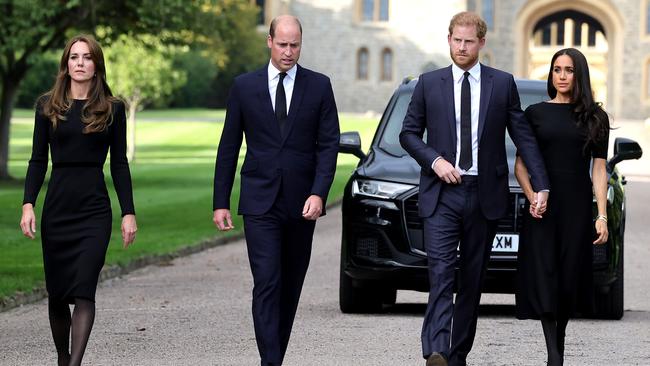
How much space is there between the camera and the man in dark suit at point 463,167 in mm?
8211

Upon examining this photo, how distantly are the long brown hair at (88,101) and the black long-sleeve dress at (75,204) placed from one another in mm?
36

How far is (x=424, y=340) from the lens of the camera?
8.11 metres

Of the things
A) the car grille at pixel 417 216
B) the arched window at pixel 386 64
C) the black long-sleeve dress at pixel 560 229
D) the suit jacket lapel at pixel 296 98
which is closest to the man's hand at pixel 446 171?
the black long-sleeve dress at pixel 560 229

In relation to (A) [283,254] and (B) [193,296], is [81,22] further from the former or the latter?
(A) [283,254]

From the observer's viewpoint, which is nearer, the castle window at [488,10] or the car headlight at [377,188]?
the car headlight at [377,188]

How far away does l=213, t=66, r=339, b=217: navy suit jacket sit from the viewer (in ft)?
26.1

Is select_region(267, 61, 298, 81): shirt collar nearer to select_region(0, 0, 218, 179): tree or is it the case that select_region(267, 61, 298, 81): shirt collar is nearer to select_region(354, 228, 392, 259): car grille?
select_region(354, 228, 392, 259): car grille

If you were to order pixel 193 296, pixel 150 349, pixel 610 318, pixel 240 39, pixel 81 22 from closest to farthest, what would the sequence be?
pixel 150 349 < pixel 610 318 < pixel 193 296 < pixel 81 22 < pixel 240 39

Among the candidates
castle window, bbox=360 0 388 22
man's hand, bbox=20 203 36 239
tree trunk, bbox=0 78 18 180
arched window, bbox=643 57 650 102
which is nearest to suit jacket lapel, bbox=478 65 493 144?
man's hand, bbox=20 203 36 239

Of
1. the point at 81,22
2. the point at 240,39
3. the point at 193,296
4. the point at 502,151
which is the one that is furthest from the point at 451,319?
the point at 240,39

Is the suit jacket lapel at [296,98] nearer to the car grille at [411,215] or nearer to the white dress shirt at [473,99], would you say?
the white dress shirt at [473,99]

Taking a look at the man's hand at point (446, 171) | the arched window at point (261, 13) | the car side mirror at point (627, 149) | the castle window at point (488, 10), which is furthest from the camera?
the arched window at point (261, 13)

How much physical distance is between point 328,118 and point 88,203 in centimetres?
127

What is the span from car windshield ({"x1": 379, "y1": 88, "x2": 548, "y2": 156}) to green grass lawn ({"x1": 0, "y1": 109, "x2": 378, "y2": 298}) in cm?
334
